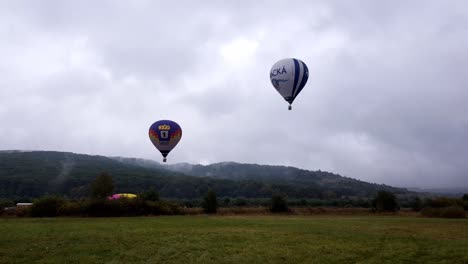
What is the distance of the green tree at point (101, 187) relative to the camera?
60.3m

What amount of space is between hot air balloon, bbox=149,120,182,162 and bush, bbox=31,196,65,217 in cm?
1759

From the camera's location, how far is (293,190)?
183 metres

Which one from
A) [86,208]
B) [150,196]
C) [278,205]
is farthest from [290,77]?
[278,205]

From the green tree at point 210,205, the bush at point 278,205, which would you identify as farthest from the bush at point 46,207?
the bush at point 278,205

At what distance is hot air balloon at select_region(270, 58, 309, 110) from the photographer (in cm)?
3791

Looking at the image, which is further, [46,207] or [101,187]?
[101,187]

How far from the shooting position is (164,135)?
4906 centimetres

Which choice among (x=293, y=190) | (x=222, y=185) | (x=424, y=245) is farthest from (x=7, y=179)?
(x=424, y=245)

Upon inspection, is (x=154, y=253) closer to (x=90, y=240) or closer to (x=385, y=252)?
(x=90, y=240)

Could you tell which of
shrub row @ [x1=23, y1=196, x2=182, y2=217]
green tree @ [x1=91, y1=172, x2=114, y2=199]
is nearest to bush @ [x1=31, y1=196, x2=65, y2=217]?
shrub row @ [x1=23, y1=196, x2=182, y2=217]

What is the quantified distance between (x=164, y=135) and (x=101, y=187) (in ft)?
59.8

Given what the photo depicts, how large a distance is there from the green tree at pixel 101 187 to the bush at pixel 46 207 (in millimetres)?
4827

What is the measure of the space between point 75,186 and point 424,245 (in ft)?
577

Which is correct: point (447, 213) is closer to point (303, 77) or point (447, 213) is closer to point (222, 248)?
point (303, 77)
